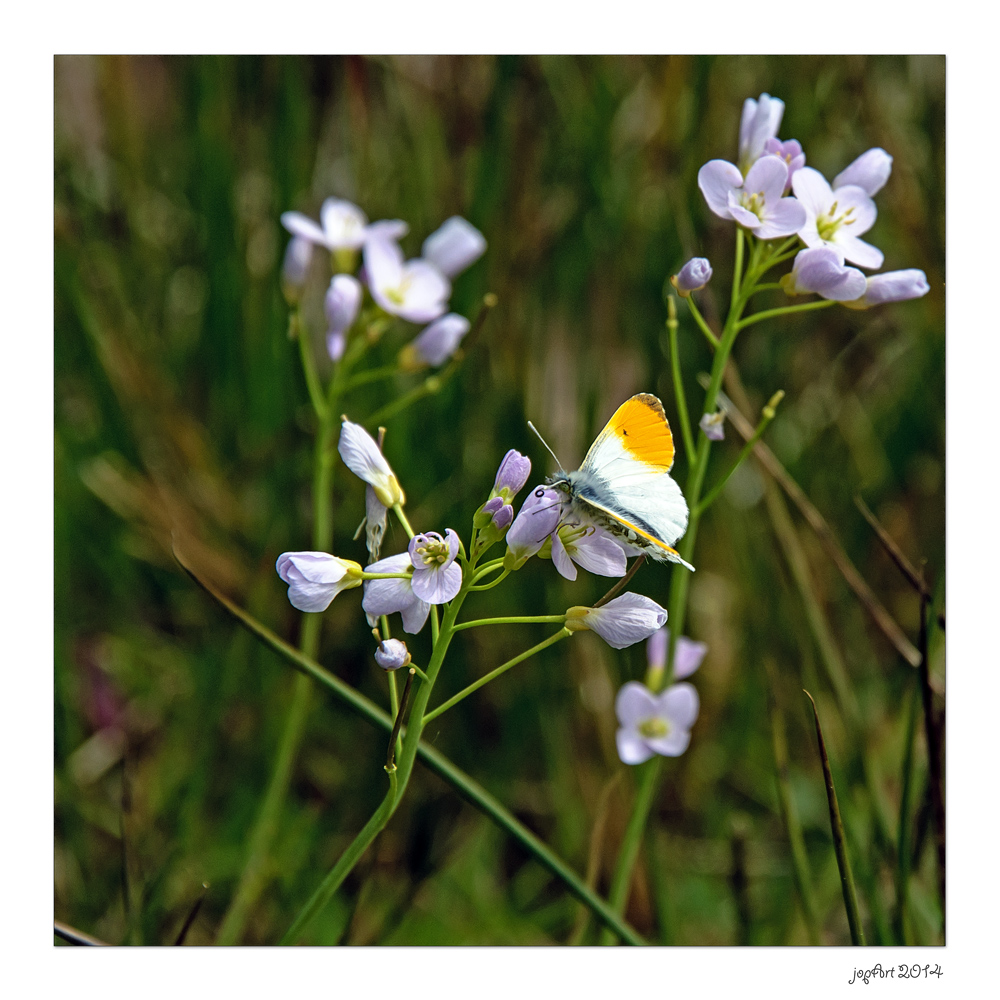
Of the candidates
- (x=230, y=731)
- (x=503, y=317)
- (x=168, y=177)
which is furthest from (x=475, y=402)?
(x=168, y=177)

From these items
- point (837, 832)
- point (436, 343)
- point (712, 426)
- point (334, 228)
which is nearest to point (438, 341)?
point (436, 343)

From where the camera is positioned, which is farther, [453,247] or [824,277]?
[453,247]

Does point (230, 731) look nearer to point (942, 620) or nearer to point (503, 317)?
point (503, 317)

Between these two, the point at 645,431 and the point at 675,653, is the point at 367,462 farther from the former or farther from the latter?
the point at 675,653

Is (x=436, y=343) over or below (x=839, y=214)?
below

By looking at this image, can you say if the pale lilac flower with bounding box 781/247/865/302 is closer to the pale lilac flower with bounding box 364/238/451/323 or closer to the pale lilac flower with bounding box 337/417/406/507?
the pale lilac flower with bounding box 337/417/406/507

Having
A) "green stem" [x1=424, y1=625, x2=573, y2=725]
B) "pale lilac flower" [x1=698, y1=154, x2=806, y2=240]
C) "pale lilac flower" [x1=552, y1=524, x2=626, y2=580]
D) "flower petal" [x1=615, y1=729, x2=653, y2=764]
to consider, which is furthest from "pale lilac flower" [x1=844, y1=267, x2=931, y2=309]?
"flower petal" [x1=615, y1=729, x2=653, y2=764]
